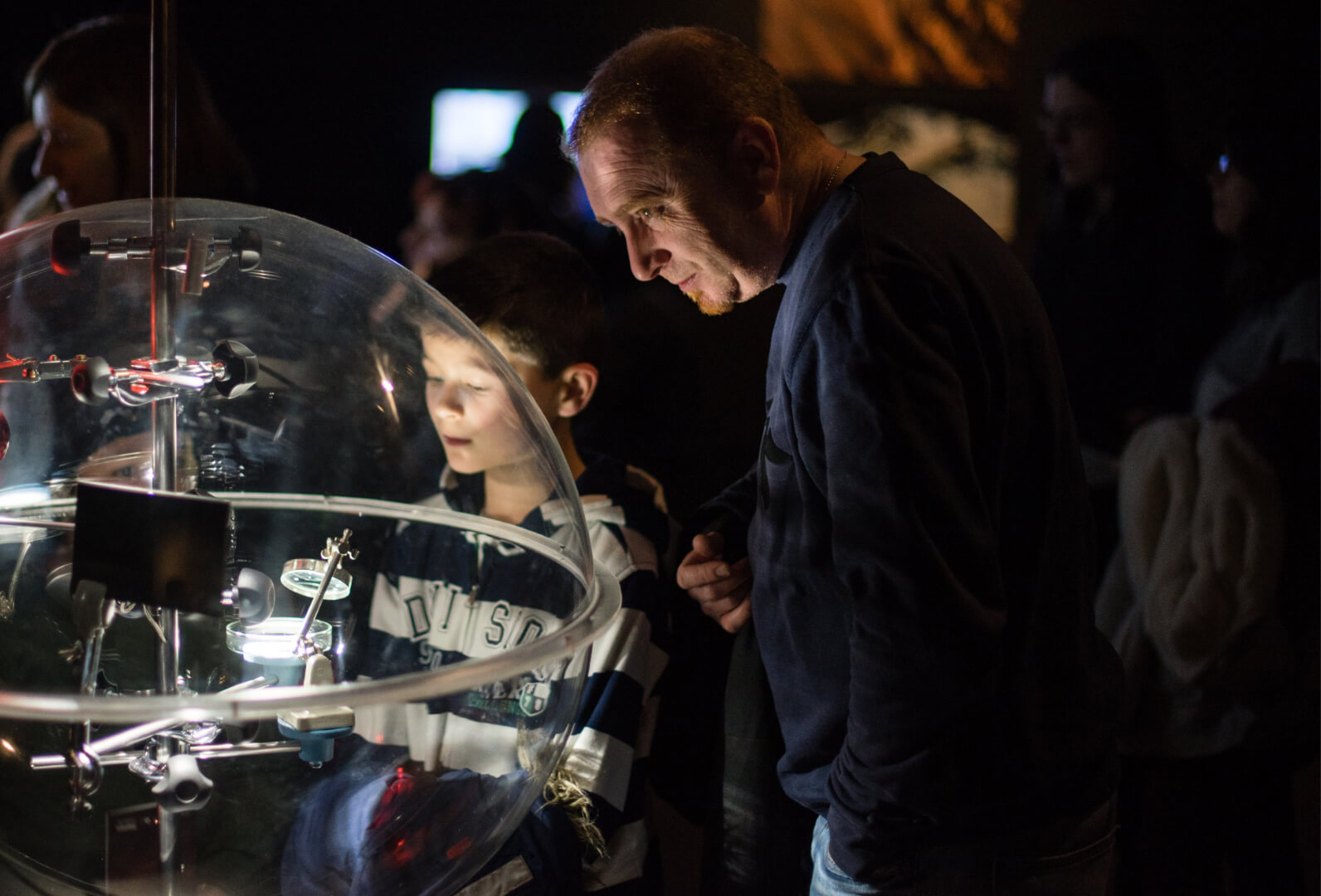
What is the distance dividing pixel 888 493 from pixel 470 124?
2.08 meters

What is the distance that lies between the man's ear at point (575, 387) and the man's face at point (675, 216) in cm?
36

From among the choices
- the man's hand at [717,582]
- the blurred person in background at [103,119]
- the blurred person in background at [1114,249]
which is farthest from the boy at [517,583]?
the blurred person in background at [1114,249]

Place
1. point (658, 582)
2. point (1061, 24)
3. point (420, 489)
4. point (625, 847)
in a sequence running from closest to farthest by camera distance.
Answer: point (420, 489), point (625, 847), point (658, 582), point (1061, 24)

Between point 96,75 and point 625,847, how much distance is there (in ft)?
4.77

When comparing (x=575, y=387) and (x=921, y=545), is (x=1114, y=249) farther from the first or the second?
(x=921, y=545)


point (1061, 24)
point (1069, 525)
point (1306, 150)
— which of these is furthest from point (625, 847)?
point (1306, 150)

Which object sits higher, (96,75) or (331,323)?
(96,75)

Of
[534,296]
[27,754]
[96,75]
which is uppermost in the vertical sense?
[96,75]

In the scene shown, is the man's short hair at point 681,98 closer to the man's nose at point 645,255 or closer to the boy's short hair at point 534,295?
the man's nose at point 645,255

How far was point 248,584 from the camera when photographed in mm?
742

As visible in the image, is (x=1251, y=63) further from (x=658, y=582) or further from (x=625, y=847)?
(x=625, y=847)

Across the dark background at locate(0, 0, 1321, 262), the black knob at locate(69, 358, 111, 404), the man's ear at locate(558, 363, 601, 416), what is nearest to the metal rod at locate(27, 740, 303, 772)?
the black knob at locate(69, 358, 111, 404)

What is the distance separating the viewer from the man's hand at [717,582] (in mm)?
1192

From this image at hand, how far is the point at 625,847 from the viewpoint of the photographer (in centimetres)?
129
